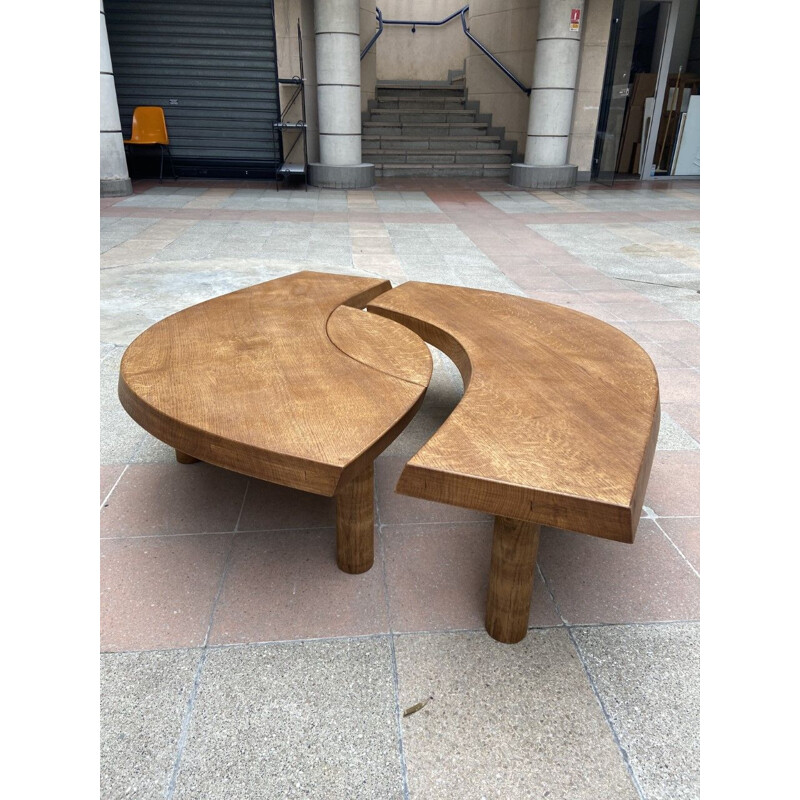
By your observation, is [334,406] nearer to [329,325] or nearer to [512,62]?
[329,325]

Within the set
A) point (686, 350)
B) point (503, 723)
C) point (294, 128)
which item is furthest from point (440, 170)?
point (503, 723)

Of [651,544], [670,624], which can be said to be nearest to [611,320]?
[651,544]

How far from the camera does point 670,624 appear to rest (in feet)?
5.95

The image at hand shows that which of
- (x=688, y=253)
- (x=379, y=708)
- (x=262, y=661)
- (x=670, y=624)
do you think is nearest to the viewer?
(x=379, y=708)

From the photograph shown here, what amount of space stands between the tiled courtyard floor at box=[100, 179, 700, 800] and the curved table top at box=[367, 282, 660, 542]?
1.75 feet

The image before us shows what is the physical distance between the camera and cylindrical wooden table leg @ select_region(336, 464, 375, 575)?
1841mm

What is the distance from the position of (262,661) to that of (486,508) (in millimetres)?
786

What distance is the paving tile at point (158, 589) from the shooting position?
174 centimetres

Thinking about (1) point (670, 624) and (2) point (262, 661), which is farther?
(1) point (670, 624)

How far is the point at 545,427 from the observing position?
1655 mm

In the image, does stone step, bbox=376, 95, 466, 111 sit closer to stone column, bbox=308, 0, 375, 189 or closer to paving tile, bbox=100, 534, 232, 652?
stone column, bbox=308, 0, 375, 189

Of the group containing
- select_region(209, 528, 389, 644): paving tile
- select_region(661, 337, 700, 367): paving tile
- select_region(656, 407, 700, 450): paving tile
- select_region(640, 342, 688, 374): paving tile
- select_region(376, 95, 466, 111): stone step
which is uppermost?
select_region(376, 95, 466, 111): stone step

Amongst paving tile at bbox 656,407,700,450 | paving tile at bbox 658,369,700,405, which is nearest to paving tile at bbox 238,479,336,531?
paving tile at bbox 656,407,700,450

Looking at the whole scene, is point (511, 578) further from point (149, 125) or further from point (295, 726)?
point (149, 125)
